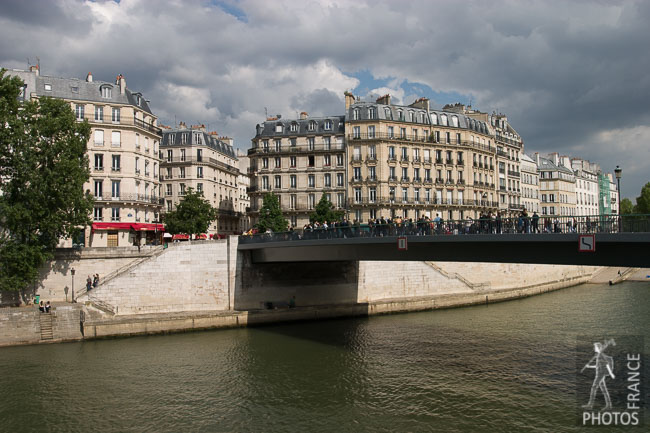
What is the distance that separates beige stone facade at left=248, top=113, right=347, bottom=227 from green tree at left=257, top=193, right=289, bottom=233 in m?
2.75

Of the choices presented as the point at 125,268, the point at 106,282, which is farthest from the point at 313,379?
the point at 125,268

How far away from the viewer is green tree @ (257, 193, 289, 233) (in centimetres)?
4944

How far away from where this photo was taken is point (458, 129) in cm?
5647

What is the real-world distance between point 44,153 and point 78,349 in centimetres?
1179

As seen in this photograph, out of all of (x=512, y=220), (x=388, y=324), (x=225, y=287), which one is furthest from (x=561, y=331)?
(x=225, y=287)

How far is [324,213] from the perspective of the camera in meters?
48.4

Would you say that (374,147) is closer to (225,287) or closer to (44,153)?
(225,287)

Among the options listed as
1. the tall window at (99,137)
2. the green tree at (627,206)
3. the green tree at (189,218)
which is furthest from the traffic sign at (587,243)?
the green tree at (627,206)

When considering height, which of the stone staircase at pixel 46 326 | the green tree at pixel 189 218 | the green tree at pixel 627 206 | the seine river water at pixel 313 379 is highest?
the green tree at pixel 627 206

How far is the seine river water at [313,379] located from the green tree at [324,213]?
55.1ft
